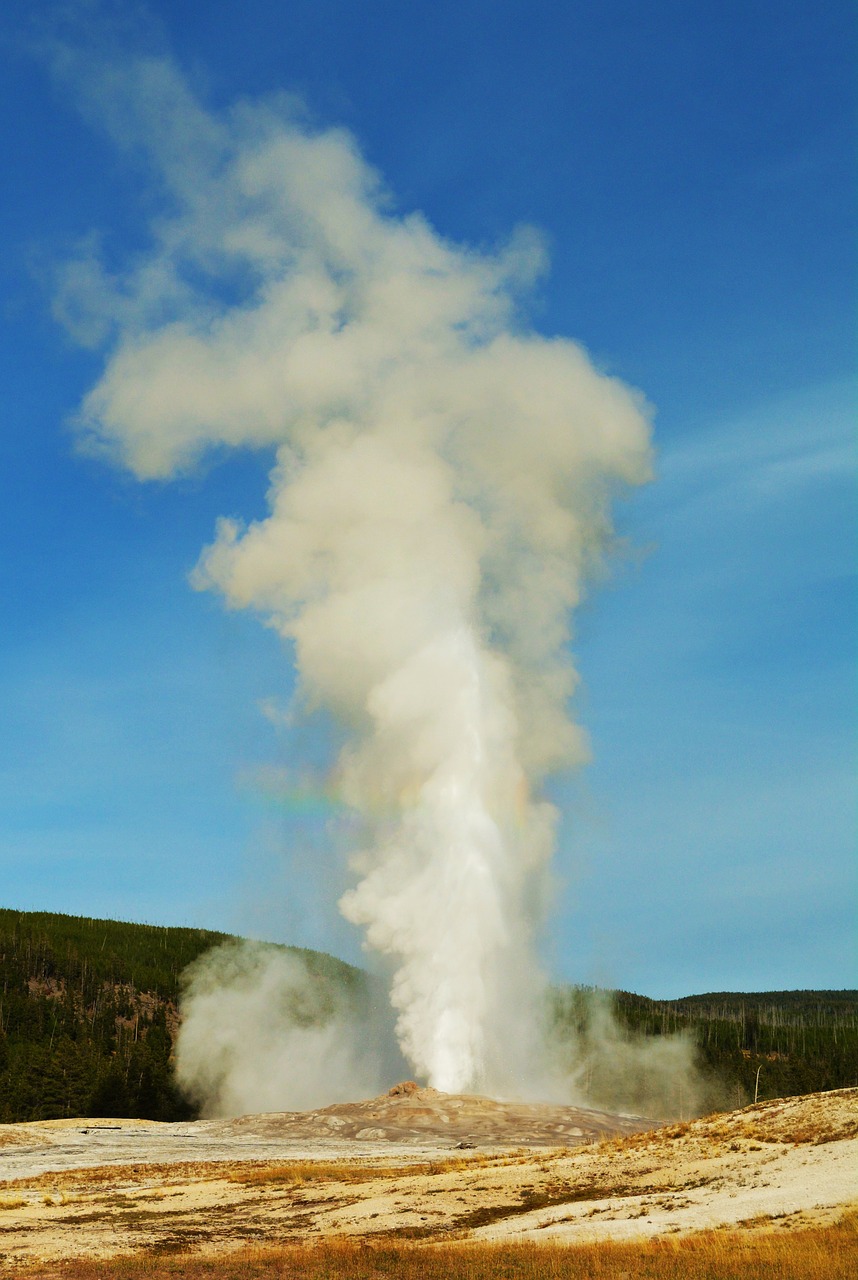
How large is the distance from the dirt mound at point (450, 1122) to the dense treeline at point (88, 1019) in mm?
26570

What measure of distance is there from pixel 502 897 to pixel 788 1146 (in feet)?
195

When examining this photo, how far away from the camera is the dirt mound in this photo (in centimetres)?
6372

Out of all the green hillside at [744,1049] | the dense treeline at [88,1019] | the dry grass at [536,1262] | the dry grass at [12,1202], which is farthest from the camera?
the green hillside at [744,1049]

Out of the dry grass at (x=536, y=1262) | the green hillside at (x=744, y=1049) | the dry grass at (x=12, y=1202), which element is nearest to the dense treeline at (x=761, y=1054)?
the green hillside at (x=744, y=1049)

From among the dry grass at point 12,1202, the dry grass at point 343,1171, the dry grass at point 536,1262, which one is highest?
the dry grass at point 536,1262

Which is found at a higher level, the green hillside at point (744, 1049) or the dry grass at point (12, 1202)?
the green hillside at point (744, 1049)

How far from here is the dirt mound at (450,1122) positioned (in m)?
63.7

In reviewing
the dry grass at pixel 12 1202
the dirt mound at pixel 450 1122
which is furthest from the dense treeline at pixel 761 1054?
the dry grass at pixel 12 1202

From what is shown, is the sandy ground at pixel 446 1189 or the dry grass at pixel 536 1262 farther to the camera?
the sandy ground at pixel 446 1189

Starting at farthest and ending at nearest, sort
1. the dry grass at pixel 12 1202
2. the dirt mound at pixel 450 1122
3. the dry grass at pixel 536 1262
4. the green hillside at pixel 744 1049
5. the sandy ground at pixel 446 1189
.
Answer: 1. the green hillside at pixel 744 1049
2. the dirt mound at pixel 450 1122
3. the dry grass at pixel 12 1202
4. the sandy ground at pixel 446 1189
5. the dry grass at pixel 536 1262

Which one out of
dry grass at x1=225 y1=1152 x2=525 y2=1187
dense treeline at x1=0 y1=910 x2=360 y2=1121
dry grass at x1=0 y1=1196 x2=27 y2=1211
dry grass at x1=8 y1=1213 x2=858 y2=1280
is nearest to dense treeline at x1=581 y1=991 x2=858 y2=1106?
dense treeline at x1=0 y1=910 x2=360 y2=1121

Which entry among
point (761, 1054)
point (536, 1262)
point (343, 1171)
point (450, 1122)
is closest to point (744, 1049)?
point (761, 1054)

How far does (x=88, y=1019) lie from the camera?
Result: 14638cm

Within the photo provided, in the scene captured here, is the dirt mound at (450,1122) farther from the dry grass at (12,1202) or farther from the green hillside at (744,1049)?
the green hillside at (744,1049)
